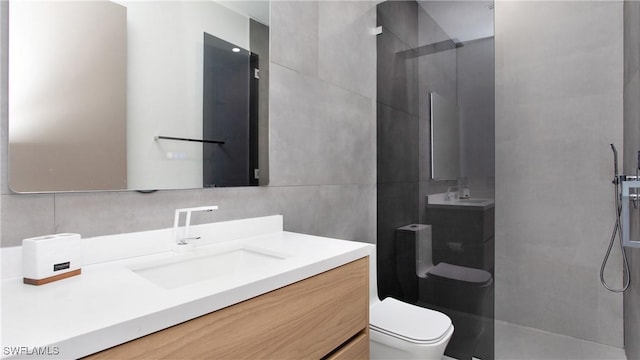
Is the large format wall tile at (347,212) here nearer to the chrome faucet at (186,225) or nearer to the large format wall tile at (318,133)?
the large format wall tile at (318,133)

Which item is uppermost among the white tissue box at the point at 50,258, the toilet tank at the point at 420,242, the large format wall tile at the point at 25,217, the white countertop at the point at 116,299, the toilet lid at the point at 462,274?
the large format wall tile at the point at 25,217

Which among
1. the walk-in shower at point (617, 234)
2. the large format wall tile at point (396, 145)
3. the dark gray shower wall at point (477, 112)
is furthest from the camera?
the large format wall tile at point (396, 145)

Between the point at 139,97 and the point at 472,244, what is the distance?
1.81 meters

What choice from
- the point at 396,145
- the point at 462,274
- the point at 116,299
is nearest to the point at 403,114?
the point at 396,145

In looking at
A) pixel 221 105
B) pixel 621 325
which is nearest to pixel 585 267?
pixel 621 325

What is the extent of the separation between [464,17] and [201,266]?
6.27 ft

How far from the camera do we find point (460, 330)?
6.39ft

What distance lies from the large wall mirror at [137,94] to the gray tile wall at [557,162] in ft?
6.05

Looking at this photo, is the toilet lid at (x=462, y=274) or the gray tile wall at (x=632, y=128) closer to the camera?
the gray tile wall at (x=632, y=128)

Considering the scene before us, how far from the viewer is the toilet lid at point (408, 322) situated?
1.44m

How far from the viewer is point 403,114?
213cm

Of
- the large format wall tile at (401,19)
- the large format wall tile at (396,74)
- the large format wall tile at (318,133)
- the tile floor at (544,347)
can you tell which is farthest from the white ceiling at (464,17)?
the tile floor at (544,347)

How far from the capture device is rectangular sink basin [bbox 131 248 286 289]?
1.00m

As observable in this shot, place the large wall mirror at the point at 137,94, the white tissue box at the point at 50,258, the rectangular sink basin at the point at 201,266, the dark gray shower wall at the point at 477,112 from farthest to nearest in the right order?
the dark gray shower wall at the point at 477,112, the rectangular sink basin at the point at 201,266, the large wall mirror at the point at 137,94, the white tissue box at the point at 50,258
